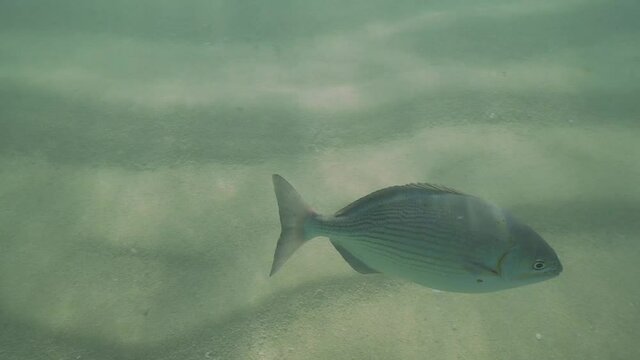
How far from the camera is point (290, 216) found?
195 cm

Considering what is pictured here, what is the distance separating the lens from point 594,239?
117 inches

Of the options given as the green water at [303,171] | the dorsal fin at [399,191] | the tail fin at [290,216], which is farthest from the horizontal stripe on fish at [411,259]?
the green water at [303,171]

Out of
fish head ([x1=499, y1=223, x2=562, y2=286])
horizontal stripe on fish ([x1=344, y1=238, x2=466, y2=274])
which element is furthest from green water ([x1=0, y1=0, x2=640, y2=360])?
fish head ([x1=499, y1=223, x2=562, y2=286])

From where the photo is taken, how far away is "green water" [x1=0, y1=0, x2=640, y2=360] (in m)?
2.51

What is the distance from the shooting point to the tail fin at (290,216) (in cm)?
193

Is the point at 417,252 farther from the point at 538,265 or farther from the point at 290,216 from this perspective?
the point at 290,216

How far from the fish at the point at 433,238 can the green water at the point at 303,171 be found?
87 cm

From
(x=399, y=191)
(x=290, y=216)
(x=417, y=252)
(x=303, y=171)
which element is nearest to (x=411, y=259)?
(x=417, y=252)

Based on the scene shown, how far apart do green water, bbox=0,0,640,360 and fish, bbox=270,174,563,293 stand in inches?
34.2

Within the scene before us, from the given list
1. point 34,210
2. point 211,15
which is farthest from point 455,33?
point 34,210

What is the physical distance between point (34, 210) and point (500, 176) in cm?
375

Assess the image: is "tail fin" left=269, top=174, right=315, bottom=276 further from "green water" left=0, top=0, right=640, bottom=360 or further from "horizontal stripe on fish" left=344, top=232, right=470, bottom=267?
"green water" left=0, top=0, right=640, bottom=360

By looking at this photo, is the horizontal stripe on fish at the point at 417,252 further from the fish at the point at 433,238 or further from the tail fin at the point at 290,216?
the tail fin at the point at 290,216

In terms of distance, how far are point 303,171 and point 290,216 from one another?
1775 millimetres
